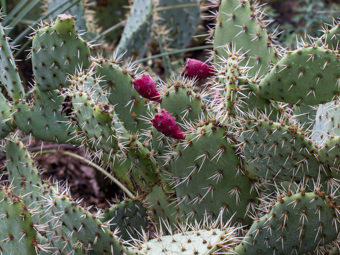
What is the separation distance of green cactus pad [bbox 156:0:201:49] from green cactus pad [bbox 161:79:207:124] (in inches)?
73.5

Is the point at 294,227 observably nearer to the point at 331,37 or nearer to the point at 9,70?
the point at 331,37

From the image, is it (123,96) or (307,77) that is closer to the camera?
(307,77)

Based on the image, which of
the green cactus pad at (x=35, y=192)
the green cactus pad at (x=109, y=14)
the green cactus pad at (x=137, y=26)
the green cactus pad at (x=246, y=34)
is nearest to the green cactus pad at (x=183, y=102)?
the green cactus pad at (x=246, y=34)

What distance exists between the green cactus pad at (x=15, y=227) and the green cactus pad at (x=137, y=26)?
1568 millimetres

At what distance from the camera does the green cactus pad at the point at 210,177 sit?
197cm

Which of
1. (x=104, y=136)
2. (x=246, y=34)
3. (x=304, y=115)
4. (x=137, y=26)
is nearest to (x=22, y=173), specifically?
(x=104, y=136)

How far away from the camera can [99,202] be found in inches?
126

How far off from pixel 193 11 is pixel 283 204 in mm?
2405

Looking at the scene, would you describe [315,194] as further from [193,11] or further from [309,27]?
[309,27]

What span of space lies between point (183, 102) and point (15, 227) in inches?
26.2

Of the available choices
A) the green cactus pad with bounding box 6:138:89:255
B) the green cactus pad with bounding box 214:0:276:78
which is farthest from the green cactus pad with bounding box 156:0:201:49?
the green cactus pad with bounding box 6:138:89:255

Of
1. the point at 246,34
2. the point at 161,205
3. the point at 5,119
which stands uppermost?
the point at 246,34

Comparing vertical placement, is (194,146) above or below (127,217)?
above

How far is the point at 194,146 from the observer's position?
2.00 metres
